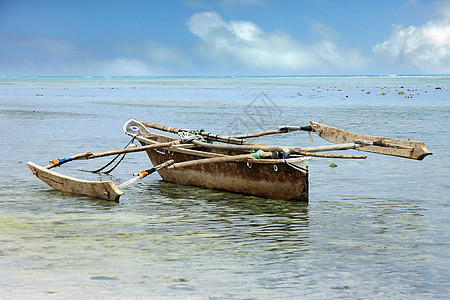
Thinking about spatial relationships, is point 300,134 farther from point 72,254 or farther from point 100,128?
point 72,254

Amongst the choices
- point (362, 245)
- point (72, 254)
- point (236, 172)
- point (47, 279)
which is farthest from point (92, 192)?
point (362, 245)

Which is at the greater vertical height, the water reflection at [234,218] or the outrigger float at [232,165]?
the outrigger float at [232,165]

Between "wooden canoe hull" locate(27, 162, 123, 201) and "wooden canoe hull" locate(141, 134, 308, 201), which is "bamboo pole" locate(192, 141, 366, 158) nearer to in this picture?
"wooden canoe hull" locate(141, 134, 308, 201)

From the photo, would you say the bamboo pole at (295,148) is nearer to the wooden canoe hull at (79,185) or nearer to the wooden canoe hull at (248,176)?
the wooden canoe hull at (248,176)

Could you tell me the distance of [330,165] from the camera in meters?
16.5

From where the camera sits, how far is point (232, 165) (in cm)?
1232

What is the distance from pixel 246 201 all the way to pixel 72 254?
4.36 metres

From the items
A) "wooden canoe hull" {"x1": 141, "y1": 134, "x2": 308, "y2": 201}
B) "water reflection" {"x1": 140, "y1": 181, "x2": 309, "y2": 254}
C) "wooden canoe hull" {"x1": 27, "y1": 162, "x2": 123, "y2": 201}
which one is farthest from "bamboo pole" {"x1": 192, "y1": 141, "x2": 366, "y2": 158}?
"wooden canoe hull" {"x1": 27, "y1": 162, "x2": 123, "y2": 201}

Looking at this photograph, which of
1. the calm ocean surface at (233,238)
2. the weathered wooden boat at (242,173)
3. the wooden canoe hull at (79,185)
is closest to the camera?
the calm ocean surface at (233,238)

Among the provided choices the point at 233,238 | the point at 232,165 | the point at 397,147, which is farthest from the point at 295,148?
the point at 397,147

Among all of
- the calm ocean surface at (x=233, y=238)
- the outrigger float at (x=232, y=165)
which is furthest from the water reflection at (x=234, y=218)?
the outrigger float at (x=232, y=165)

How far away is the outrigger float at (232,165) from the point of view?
37.5ft

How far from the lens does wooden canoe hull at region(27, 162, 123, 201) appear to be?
11.7 meters

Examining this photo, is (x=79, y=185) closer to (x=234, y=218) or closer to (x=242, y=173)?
(x=242, y=173)
